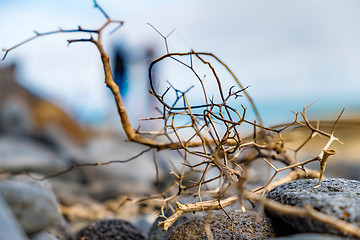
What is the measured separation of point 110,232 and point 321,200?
1075 millimetres

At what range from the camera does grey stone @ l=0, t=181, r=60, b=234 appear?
1614mm

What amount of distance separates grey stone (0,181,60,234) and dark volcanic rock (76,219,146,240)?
0.69ft

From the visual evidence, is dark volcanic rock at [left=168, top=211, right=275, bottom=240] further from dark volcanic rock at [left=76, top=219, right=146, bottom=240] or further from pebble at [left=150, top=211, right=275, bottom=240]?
dark volcanic rock at [left=76, top=219, right=146, bottom=240]

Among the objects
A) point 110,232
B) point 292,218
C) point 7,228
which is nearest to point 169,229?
point 110,232

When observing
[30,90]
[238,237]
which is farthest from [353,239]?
[30,90]

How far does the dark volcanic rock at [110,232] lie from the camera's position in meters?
1.62

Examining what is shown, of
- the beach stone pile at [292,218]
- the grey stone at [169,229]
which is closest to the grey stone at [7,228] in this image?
the beach stone pile at [292,218]

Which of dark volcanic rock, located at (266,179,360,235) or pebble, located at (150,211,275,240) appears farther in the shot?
pebble, located at (150,211,275,240)

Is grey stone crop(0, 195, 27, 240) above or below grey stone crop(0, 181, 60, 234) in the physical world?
above

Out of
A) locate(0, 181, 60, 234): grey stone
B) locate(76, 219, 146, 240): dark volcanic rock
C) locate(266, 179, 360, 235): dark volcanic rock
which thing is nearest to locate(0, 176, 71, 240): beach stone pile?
locate(0, 181, 60, 234): grey stone

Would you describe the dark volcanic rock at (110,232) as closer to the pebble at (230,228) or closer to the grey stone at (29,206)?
the grey stone at (29,206)

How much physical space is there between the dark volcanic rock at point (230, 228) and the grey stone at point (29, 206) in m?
0.78

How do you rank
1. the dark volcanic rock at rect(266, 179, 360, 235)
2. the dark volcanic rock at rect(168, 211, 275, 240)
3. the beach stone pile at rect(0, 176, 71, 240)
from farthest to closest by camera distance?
the beach stone pile at rect(0, 176, 71, 240), the dark volcanic rock at rect(168, 211, 275, 240), the dark volcanic rock at rect(266, 179, 360, 235)

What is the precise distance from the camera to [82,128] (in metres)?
11.0
